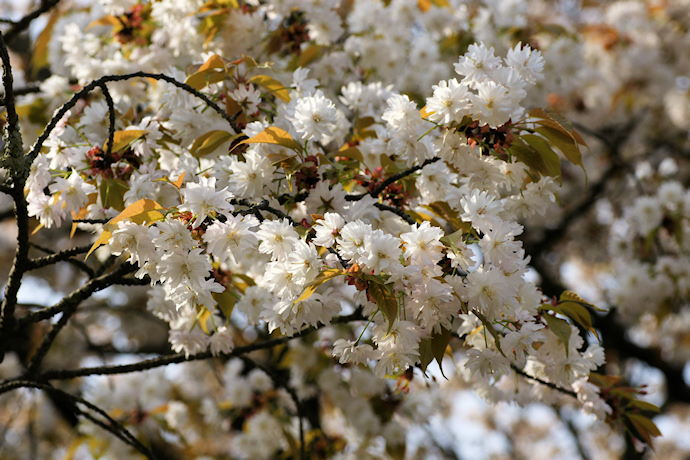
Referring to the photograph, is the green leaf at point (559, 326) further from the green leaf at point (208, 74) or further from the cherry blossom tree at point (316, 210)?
the green leaf at point (208, 74)

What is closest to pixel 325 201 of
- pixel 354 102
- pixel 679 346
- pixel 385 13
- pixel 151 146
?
pixel 151 146

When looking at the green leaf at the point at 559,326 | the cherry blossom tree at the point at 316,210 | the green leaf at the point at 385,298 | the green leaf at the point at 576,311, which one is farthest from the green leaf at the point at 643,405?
the green leaf at the point at 385,298

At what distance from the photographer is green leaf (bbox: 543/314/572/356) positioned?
1281 mm

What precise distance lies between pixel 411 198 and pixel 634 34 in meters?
5.16

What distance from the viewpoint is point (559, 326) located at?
4.30 feet

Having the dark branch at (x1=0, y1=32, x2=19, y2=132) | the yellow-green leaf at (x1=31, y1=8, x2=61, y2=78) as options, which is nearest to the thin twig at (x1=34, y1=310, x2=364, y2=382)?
the dark branch at (x1=0, y1=32, x2=19, y2=132)

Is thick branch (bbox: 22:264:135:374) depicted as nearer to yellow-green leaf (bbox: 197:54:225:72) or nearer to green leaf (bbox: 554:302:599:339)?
yellow-green leaf (bbox: 197:54:225:72)

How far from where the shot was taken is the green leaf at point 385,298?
3.57 feet

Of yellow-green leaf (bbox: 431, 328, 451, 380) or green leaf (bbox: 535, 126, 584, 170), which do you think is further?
green leaf (bbox: 535, 126, 584, 170)

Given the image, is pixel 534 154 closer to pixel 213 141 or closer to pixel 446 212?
pixel 446 212

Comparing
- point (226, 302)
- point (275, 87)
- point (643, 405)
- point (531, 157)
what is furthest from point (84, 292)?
point (643, 405)

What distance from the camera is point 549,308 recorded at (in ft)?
4.46

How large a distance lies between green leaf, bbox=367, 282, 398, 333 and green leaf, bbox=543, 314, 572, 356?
432 millimetres

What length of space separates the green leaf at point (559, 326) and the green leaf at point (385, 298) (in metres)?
0.43
